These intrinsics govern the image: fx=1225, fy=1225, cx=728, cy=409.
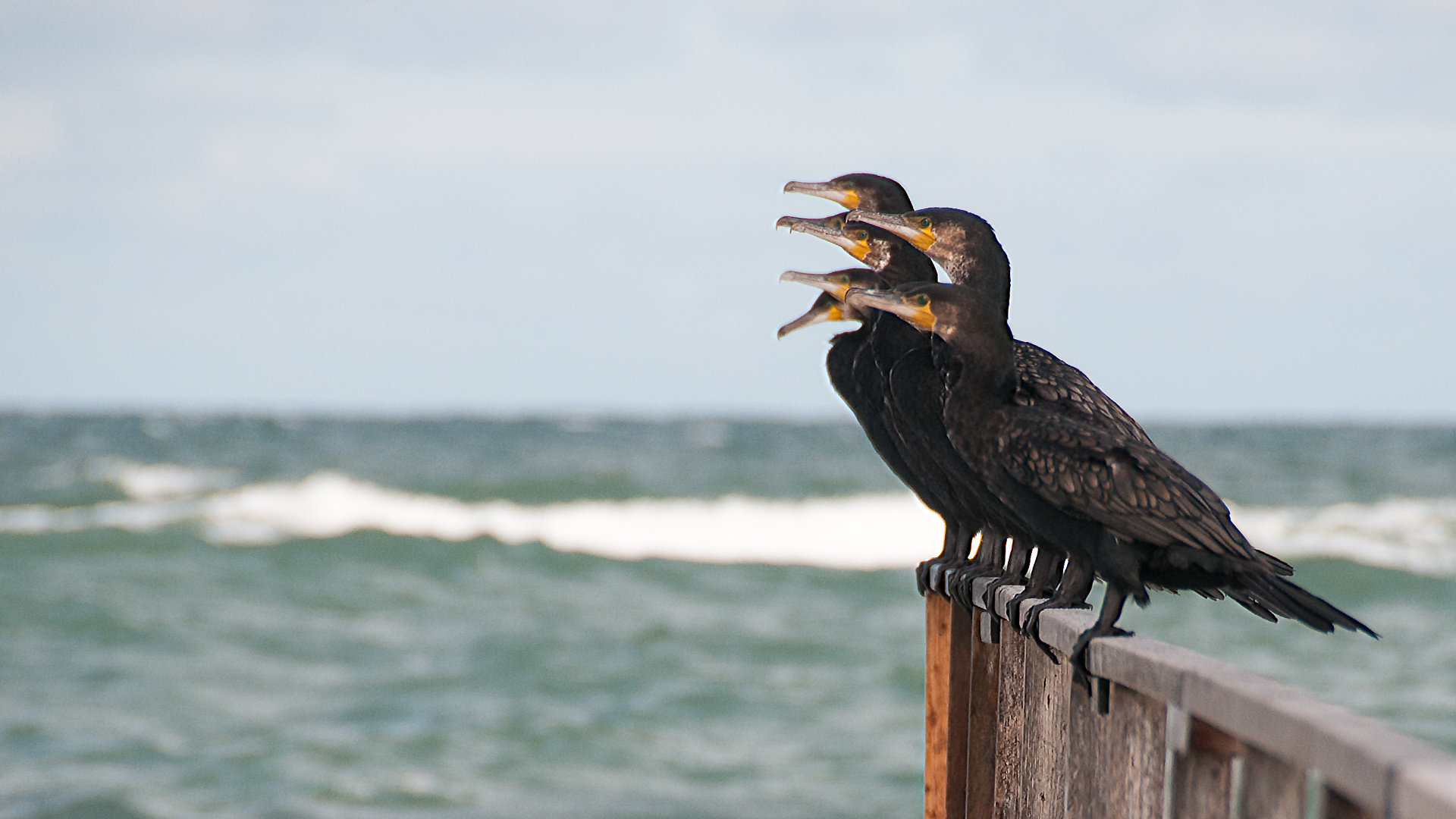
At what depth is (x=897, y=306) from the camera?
7.52 feet

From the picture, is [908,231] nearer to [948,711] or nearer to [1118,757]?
[948,711]

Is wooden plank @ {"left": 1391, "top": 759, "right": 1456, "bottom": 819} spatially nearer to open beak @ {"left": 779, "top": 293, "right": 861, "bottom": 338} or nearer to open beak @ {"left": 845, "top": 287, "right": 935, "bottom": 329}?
open beak @ {"left": 845, "top": 287, "right": 935, "bottom": 329}

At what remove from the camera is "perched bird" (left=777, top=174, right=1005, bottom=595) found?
8.59 feet

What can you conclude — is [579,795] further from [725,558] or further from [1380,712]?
[725,558]

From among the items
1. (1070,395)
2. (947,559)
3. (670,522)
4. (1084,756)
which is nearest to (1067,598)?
(1084,756)

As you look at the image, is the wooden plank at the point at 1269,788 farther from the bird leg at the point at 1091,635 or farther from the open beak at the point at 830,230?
the open beak at the point at 830,230

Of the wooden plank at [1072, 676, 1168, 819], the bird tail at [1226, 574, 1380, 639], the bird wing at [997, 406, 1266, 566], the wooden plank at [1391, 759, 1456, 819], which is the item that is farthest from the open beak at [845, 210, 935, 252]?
the wooden plank at [1391, 759, 1456, 819]

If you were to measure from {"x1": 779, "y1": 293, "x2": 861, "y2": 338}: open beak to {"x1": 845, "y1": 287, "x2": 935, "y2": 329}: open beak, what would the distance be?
0.83m

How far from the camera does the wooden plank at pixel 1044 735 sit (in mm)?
2088

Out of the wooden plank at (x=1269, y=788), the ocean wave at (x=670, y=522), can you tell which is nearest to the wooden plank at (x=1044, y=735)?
the wooden plank at (x=1269, y=788)

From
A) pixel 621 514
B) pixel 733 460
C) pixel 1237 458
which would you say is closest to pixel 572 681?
pixel 621 514

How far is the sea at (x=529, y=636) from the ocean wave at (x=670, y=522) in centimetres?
9

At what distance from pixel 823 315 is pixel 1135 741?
1.88m

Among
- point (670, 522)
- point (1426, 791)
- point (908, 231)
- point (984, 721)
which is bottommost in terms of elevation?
point (984, 721)
